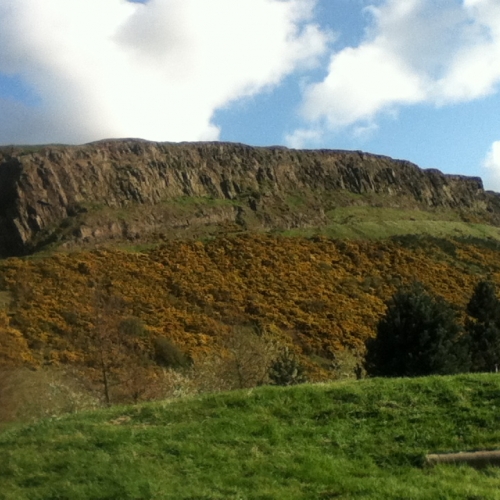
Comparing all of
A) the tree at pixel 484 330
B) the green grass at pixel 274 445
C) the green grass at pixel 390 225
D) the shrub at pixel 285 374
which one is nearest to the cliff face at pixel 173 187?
the green grass at pixel 390 225

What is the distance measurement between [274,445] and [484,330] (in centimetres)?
2302

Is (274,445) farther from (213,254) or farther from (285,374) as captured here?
(213,254)

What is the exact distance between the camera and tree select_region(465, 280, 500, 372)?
28197mm

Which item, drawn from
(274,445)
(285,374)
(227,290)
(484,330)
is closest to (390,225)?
(227,290)

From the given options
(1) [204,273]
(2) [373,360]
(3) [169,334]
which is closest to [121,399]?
(2) [373,360]

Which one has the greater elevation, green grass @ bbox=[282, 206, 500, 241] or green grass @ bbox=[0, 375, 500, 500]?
green grass @ bbox=[282, 206, 500, 241]

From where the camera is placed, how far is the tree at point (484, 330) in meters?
28.2

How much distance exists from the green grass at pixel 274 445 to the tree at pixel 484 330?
17.8 m

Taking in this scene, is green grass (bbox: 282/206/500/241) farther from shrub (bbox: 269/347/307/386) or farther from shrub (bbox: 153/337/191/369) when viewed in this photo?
shrub (bbox: 269/347/307/386)

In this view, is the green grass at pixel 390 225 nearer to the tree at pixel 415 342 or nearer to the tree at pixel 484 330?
the tree at pixel 484 330

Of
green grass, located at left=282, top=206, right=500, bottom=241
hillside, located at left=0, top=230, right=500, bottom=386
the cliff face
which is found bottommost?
hillside, located at left=0, top=230, right=500, bottom=386

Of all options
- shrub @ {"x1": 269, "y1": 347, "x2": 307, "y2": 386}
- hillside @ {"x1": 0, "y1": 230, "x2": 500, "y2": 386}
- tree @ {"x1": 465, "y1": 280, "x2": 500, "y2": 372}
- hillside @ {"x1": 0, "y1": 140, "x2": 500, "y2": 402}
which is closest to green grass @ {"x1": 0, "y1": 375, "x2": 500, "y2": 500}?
shrub @ {"x1": 269, "y1": 347, "x2": 307, "y2": 386}

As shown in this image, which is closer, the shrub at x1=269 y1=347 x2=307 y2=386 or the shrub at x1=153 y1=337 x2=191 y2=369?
the shrub at x1=269 y1=347 x2=307 y2=386

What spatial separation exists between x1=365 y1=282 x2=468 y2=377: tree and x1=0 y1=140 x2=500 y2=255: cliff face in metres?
49.4
